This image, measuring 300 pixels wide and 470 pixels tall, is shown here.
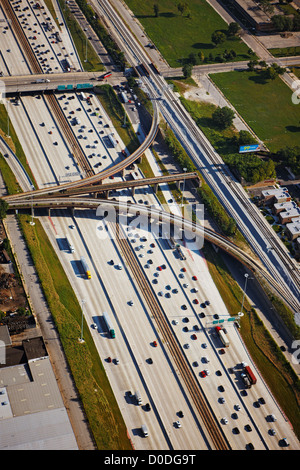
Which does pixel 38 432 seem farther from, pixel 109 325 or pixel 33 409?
pixel 109 325

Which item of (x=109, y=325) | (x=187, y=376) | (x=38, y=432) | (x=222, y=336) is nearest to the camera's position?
(x=38, y=432)

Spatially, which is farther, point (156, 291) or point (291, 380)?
point (156, 291)

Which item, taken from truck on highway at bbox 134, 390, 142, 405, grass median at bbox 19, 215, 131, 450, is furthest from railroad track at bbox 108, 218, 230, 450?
grass median at bbox 19, 215, 131, 450

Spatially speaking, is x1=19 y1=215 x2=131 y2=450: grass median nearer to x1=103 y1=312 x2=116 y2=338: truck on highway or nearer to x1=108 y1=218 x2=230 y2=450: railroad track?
x1=103 y1=312 x2=116 y2=338: truck on highway

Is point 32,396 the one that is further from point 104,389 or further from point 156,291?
point 156,291

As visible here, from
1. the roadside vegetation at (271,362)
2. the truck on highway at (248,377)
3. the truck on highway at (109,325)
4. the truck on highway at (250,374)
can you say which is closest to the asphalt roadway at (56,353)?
the truck on highway at (109,325)

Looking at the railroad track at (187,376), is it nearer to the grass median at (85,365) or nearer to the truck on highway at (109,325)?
the truck on highway at (109,325)

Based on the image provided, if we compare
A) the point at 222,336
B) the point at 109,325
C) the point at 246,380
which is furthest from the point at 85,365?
the point at 246,380

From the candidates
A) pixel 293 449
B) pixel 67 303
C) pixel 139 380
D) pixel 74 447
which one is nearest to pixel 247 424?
pixel 293 449
